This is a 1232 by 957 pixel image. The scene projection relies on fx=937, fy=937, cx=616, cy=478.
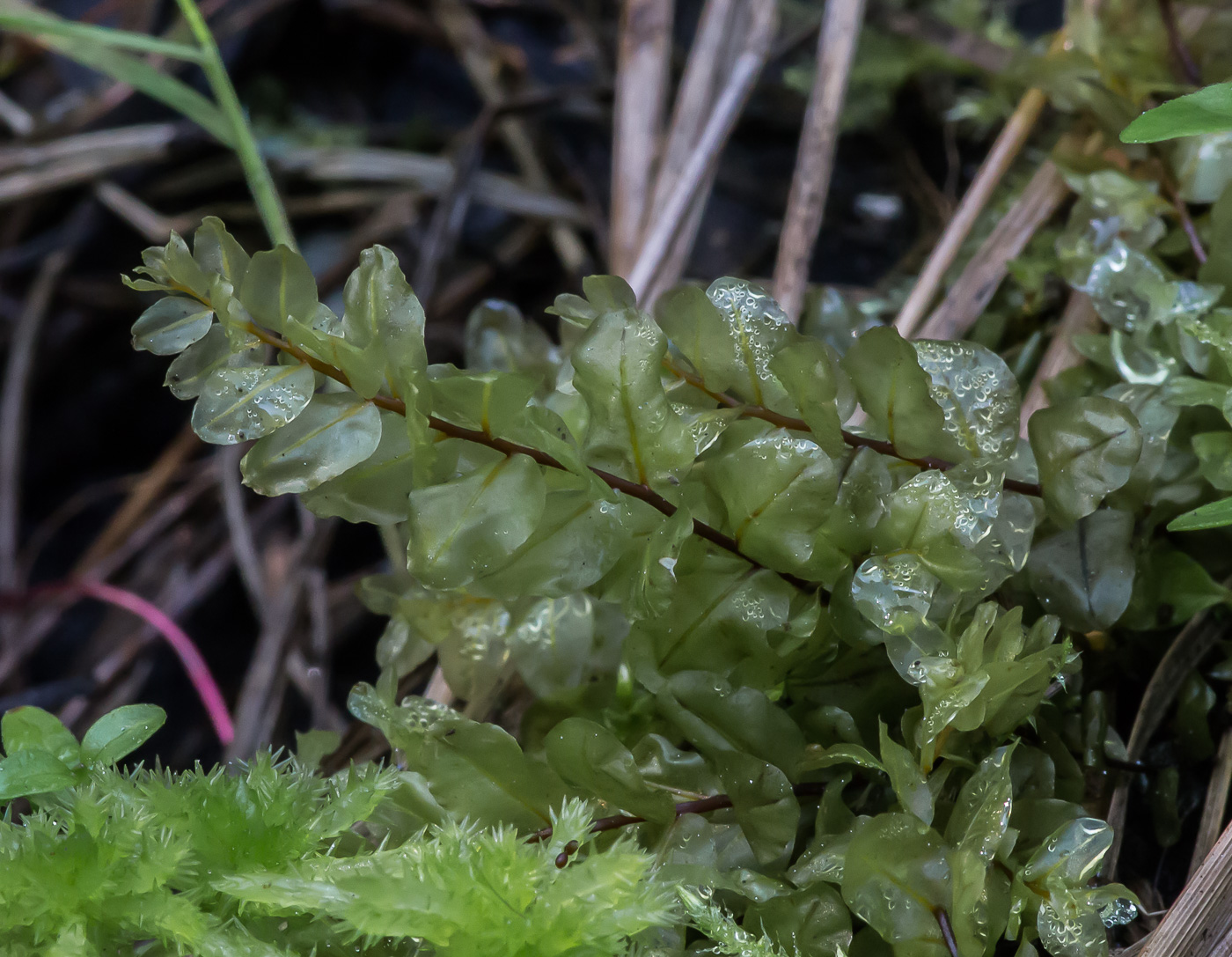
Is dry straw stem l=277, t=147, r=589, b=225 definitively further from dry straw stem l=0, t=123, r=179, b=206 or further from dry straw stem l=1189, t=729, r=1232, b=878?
dry straw stem l=1189, t=729, r=1232, b=878

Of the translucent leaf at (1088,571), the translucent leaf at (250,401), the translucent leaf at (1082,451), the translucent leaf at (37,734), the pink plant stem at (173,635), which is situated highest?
the translucent leaf at (250,401)

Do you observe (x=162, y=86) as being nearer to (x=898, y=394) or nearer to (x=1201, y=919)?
(x=898, y=394)

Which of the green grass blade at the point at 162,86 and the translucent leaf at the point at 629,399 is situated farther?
the green grass blade at the point at 162,86

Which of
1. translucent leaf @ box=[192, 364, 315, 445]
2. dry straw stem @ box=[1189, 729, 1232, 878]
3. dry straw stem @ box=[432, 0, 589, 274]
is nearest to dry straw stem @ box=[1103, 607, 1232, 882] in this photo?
dry straw stem @ box=[1189, 729, 1232, 878]

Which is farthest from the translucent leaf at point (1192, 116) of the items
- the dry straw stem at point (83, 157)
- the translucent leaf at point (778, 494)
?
the dry straw stem at point (83, 157)

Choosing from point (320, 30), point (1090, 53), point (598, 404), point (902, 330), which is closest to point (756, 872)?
point (598, 404)

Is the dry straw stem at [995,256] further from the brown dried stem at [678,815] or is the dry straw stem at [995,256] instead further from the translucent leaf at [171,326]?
the translucent leaf at [171,326]

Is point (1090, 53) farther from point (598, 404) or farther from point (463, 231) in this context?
point (463, 231)
